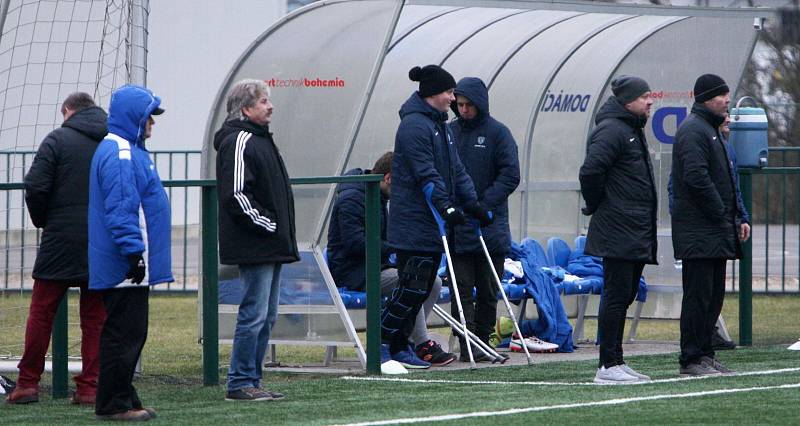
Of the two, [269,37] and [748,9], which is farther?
[748,9]

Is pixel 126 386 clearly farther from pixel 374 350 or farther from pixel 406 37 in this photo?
pixel 406 37

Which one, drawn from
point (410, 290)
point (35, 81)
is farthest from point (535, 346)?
point (35, 81)

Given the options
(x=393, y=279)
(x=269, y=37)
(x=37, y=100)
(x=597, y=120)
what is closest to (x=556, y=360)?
(x=393, y=279)

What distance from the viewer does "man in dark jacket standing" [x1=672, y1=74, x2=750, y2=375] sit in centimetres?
923

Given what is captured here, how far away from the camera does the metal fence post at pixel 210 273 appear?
9.02m

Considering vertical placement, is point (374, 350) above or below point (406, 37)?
below

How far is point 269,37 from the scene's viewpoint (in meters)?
10.9

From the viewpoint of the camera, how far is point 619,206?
8867 millimetres

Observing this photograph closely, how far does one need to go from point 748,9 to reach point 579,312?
296cm

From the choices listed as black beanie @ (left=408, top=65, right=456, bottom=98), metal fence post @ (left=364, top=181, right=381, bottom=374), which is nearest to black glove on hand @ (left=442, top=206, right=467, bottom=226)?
metal fence post @ (left=364, top=181, right=381, bottom=374)

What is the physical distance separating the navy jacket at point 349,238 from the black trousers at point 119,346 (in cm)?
242

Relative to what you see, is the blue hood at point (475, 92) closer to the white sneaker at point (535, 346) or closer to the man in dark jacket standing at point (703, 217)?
the man in dark jacket standing at point (703, 217)

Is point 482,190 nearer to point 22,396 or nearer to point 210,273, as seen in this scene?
point 210,273

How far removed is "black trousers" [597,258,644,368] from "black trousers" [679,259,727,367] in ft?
1.83
